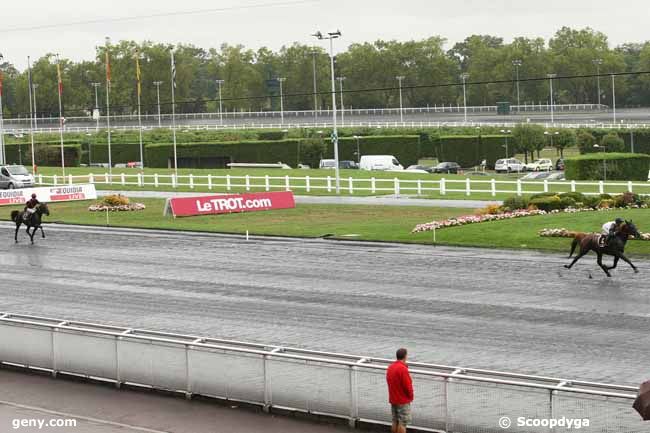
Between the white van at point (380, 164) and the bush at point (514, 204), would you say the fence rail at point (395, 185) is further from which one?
the white van at point (380, 164)

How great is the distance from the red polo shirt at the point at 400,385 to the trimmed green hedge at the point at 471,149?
91.3 metres

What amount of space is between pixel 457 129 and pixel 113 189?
6047 cm

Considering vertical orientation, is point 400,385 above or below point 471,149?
below

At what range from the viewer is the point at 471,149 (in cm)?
10494

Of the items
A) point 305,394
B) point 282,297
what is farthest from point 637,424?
point 282,297

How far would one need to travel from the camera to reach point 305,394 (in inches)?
622

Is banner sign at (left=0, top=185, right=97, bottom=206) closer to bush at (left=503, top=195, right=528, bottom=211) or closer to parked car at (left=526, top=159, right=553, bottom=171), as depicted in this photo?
bush at (left=503, top=195, right=528, bottom=211)

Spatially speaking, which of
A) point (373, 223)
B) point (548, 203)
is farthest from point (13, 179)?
point (548, 203)

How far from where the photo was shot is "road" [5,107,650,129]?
6093 inches

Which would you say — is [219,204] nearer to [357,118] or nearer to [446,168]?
[446,168]

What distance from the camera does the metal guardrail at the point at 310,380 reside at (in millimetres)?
13617

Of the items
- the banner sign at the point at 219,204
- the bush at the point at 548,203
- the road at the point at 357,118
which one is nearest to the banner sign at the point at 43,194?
the banner sign at the point at 219,204

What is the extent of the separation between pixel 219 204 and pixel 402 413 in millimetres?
35383

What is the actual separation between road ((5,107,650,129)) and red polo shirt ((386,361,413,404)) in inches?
5352
